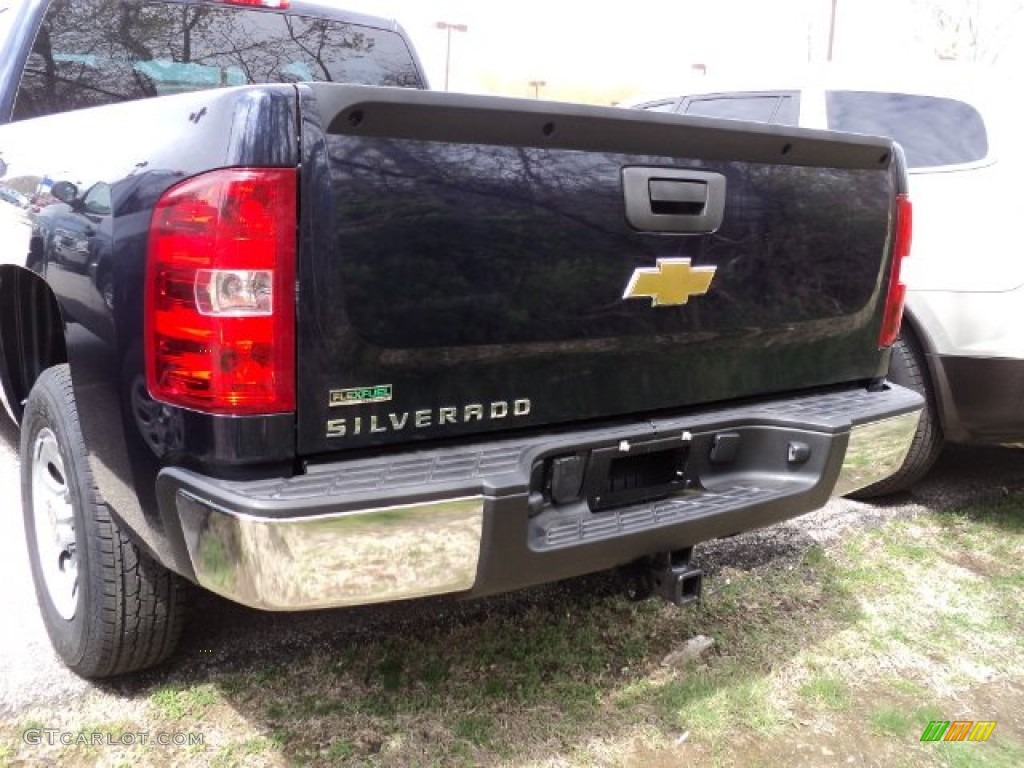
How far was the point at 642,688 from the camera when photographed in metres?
2.66

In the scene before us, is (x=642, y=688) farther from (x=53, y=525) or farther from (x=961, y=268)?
(x=961, y=268)

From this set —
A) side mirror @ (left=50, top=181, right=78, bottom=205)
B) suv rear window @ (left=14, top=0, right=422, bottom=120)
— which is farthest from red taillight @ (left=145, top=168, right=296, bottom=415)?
suv rear window @ (left=14, top=0, right=422, bottom=120)

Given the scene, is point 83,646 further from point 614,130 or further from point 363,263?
point 614,130

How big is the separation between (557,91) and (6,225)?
29.3 meters

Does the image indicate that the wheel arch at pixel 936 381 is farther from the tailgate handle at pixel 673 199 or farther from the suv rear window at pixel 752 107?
the tailgate handle at pixel 673 199

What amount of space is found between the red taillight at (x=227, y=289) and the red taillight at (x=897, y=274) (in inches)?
76.6

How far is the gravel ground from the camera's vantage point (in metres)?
2.56

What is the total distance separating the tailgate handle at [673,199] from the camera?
2.21 meters

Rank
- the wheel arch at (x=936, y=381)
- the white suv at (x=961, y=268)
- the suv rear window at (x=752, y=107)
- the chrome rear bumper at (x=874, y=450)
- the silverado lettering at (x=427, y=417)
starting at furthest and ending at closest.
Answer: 1. the suv rear window at (x=752, y=107)
2. the wheel arch at (x=936, y=381)
3. the white suv at (x=961, y=268)
4. the chrome rear bumper at (x=874, y=450)
5. the silverado lettering at (x=427, y=417)

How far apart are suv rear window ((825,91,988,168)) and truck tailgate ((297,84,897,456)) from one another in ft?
4.74

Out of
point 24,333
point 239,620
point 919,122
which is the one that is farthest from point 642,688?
point 919,122

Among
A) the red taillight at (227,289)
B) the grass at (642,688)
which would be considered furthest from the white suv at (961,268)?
the red taillight at (227,289)

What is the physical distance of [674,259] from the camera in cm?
230

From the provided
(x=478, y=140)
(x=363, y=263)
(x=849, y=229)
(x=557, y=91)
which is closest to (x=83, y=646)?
(x=363, y=263)
